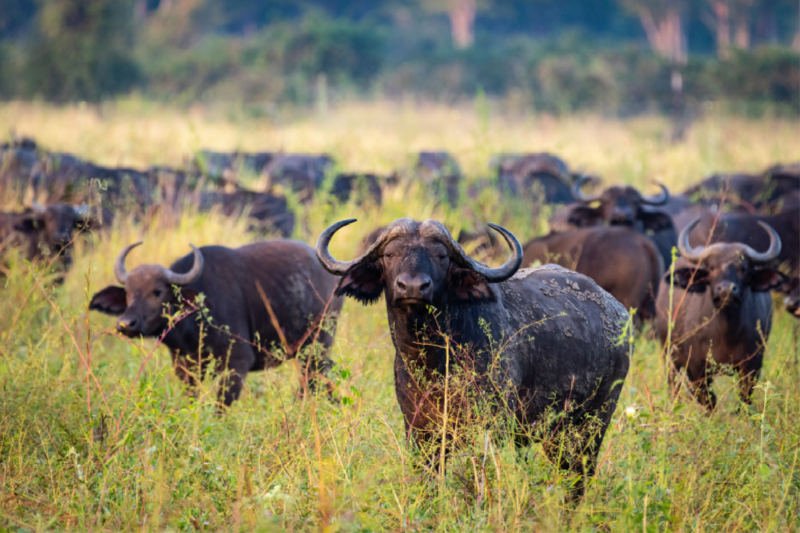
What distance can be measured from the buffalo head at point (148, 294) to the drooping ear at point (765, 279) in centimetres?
382

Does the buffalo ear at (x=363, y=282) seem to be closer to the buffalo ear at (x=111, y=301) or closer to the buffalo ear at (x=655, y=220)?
the buffalo ear at (x=111, y=301)

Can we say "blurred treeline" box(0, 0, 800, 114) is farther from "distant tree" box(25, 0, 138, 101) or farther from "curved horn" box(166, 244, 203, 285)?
"curved horn" box(166, 244, 203, 285)

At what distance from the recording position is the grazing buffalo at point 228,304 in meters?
5.52

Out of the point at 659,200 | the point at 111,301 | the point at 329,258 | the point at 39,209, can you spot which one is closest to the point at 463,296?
the point at 329,258

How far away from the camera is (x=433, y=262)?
12.0 feet

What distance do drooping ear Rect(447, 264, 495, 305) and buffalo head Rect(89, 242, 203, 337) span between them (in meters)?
2.30

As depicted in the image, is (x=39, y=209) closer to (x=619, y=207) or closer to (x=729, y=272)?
(x=619, y=207)

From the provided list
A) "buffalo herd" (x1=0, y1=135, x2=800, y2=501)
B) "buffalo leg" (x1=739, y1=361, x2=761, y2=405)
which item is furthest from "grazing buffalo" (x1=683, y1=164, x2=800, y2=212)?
"buffalo leg" (x1=739, y1=361, x2=761, y2=405)

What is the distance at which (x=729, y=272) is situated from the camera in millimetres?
5676

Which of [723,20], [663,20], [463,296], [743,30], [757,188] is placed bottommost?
[757,188]

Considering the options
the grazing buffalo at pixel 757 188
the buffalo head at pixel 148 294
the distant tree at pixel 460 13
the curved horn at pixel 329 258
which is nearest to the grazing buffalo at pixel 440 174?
the grazing buffalo at pixel 757 188

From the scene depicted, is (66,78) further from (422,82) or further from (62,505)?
(62,505)

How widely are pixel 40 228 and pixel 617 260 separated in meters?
5.46

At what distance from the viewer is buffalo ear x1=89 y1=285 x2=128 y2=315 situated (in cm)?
580
